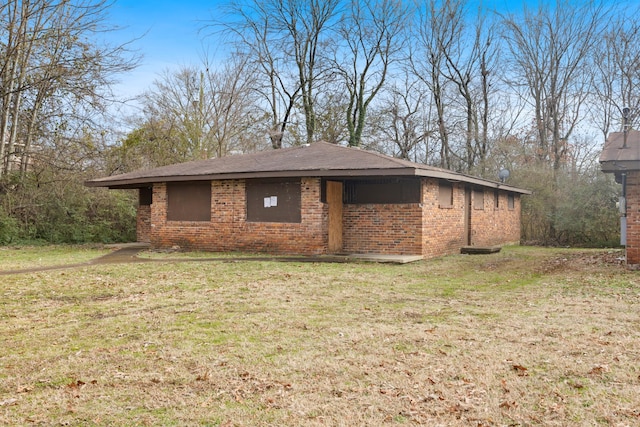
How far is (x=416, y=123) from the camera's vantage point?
29.7 m

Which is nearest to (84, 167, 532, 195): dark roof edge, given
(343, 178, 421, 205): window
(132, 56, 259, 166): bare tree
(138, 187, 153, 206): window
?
(343, 178, 421, 205): window

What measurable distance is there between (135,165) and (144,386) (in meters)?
20.7

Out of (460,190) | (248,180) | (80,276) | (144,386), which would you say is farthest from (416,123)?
(144,386)

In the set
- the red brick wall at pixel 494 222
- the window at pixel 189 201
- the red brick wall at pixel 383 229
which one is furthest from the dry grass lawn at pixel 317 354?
the red brick wall at pixel 494 222

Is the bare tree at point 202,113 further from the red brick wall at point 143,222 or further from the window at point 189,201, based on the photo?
the window at point 189,201

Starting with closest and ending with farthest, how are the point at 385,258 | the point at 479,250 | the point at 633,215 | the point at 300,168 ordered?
the point at 633,215, the point at 385,258, the point at 300,168, the point at 479,250

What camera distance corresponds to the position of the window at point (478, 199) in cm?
1836

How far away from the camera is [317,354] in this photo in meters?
4.90

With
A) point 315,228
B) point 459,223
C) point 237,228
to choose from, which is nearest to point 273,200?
point 237,228

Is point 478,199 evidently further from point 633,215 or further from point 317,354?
point 317,354

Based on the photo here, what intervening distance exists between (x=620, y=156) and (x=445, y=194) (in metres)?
5.39

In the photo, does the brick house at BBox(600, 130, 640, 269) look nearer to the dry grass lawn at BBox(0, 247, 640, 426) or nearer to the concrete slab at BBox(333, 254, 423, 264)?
the dry grass lawn at BBox(0, 247, 640, 426)

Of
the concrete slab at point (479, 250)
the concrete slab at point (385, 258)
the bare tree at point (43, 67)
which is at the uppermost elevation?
the bare tree at point (43, 67)

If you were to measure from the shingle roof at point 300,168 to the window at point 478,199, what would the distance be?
470 mm
